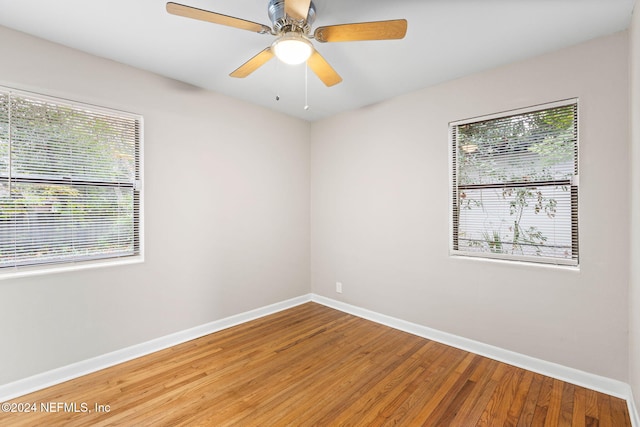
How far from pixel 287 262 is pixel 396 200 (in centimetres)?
166

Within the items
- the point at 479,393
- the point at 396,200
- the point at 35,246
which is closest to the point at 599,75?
the point at 396,200

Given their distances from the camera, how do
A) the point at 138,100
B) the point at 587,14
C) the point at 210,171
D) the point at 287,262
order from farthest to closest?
the point at 287,262
the point at 210,171
the point at 138,100
the point at 587,14

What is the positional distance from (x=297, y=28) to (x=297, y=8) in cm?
25

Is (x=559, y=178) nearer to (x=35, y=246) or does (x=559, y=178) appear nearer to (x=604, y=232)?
(x=604, y=232)

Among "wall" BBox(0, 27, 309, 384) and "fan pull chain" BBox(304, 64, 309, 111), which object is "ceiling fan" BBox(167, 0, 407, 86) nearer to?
"fan pull chain" BBox(304, 64, 309, 111)

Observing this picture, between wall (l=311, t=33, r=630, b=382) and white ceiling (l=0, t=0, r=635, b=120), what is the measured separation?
26 cm

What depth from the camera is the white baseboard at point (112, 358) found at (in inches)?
81.2

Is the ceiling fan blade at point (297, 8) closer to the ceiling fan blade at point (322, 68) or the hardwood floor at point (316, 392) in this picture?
the ceiling fan blade at point (322, 68)

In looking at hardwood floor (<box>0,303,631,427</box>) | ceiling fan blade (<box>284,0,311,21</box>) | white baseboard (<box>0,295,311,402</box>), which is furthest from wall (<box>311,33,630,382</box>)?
ceiling fan blade (<box>284,0,311,21</box>)

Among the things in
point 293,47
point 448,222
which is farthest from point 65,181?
point 448,222

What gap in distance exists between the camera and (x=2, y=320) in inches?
79.7

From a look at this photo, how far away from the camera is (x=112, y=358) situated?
2467 millimetres

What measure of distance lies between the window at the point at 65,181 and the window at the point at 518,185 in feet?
10.2

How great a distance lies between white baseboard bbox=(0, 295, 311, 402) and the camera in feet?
6.77
